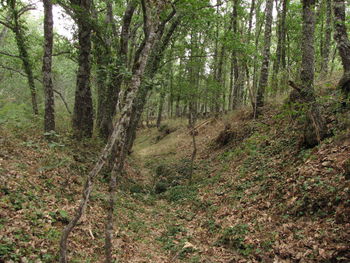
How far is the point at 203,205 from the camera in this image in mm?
9750

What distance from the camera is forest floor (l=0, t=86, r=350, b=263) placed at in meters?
5.22

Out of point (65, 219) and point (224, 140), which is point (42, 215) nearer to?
point (65, 219)

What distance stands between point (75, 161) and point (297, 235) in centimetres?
802

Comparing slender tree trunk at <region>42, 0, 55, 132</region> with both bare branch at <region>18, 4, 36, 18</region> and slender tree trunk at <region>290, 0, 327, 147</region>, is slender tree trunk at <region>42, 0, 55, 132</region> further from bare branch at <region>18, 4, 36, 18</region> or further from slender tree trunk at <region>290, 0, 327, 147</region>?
slender tree trunk at <region>290, 0, 327, 147</region>

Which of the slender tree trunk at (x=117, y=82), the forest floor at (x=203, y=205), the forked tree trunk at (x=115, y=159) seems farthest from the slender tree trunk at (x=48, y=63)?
the forked tree trunk at (x=115, y=159)

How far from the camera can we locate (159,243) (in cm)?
752

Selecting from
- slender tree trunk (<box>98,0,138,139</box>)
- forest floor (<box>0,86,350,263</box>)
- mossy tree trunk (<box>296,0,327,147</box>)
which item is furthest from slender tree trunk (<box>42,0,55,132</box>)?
mossy tree trunk (<box>296,0,327,147</box>)

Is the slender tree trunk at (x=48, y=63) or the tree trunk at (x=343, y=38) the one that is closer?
the tree trunk at (x=343, y=38)

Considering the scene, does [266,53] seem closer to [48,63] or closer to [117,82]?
[117,82]

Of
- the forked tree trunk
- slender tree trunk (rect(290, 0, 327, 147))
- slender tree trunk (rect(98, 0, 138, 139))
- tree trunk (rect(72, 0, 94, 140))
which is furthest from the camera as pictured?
tree trunk (rect(72, 0, 94, 140))

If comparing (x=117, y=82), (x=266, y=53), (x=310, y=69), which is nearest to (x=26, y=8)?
(x=117, y=82)

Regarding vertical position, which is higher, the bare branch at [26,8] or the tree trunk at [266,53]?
the bare branch at [26,8]

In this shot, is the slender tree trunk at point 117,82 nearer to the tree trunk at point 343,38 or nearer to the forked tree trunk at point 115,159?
the forked tree trunk at point 115,159

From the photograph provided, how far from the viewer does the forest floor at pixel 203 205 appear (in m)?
5.22
